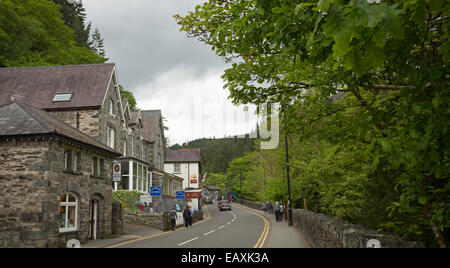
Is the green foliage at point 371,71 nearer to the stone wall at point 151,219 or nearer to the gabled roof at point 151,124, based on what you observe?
the stone wall at point 151,219

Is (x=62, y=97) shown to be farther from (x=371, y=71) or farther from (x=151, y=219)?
(x=371, y=71)

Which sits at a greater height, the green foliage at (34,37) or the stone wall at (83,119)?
the green foliage at (34,37)

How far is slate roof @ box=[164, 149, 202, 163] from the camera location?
69375 millimetres

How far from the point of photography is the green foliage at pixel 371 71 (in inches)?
96.5

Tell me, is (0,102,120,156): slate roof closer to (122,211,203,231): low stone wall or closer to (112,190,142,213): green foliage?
(122,211,203,231): low stone wall

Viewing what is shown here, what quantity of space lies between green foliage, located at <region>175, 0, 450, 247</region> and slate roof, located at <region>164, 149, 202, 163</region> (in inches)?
2358

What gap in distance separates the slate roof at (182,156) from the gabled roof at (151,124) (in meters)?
19.4

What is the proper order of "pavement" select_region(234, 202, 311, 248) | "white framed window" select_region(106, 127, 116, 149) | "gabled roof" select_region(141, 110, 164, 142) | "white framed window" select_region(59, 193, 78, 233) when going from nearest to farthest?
"pavement" select_region(234, 202, 311, 248)
"white framed window" select_region(59, 193, 78, 233)
"white framed window" select_region(106, 127, 116, 149)
"gabled roof" select_region(141, 110, 164, 142)

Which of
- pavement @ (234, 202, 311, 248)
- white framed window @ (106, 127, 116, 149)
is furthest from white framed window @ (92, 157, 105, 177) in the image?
pavement @ (234, 202, 311, 248)

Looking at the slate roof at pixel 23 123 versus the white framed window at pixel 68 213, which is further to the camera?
the white framed window at pixel 68 213

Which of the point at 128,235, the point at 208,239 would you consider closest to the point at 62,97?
the point at 128,235

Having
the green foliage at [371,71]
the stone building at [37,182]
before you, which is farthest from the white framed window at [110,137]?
the green foliage at [371,71]

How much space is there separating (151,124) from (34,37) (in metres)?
17.5

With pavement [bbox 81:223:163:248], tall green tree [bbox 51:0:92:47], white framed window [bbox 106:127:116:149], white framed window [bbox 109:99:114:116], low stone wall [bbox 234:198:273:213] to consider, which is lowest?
low stone wall [bbox 234:198:273:213]
